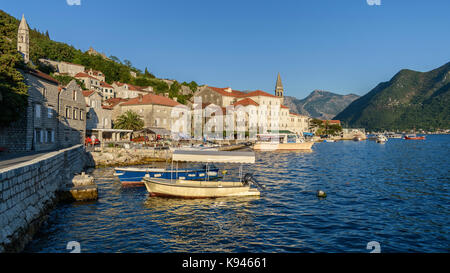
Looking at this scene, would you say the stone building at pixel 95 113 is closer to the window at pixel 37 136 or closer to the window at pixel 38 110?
the window at pixel 38 110

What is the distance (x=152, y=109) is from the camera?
6606 cm

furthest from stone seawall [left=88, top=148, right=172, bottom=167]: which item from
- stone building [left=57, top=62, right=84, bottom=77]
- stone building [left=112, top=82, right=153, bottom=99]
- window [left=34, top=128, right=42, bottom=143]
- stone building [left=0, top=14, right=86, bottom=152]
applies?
stone building [left=57, top=62, right=84, bottom=77]

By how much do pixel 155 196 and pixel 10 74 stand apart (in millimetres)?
17228

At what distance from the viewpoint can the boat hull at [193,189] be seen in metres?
19.0

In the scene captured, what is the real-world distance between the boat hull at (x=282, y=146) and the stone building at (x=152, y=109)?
77.8 feet

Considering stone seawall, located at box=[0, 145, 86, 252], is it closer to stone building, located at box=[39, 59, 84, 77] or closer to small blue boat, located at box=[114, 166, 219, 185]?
small blue boat, located at box=[114, 166, 219, 185]

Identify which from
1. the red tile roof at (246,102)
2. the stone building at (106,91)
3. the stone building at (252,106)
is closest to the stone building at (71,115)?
the stone building at (106,91)

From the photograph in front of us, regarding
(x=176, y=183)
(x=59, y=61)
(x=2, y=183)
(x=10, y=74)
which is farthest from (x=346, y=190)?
(x=59, y=61)

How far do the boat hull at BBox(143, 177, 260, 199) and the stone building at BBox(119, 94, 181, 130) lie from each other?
159 feet

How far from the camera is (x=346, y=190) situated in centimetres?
2295

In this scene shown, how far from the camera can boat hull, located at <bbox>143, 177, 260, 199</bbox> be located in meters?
19.0

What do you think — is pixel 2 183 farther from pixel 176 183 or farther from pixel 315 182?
pixel 315 182

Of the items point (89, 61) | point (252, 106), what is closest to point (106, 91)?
point (89, 61)
